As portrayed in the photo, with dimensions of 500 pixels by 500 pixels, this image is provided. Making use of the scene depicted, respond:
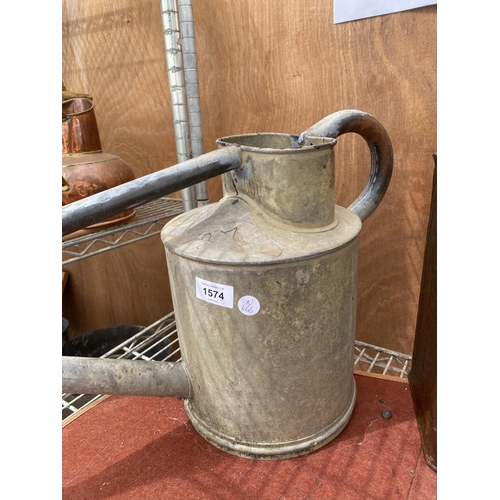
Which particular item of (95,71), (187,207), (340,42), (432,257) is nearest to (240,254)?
(432,257)

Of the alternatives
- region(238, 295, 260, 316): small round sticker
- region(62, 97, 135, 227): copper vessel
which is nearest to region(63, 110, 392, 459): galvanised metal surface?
region(238, 295, 260, 316): small round sticker

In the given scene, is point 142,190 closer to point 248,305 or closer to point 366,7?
point 248,305

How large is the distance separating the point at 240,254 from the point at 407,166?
0.63m

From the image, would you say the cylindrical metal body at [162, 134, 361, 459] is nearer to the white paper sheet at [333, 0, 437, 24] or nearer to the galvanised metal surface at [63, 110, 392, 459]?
the galvanised metal surface at [63, 110, 392, 459]

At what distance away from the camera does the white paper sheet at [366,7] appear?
3.10 ft

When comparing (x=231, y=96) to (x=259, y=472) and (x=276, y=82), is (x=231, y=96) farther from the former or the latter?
(x=259, y=472)

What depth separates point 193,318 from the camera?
78cm

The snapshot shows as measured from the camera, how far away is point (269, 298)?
2.33 ft

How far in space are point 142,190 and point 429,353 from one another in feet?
2.22

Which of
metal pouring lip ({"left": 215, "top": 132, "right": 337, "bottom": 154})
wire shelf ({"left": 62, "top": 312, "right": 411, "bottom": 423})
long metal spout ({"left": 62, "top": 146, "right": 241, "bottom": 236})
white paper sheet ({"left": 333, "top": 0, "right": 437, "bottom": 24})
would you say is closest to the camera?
long metal spout ({"left": 62, "top": 146, "right": 241, "bottom": 236})

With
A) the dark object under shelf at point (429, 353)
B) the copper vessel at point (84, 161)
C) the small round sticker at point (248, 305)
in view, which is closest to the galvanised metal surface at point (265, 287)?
the small round sticker at point (248, 305)

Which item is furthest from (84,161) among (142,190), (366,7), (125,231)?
(366,7)

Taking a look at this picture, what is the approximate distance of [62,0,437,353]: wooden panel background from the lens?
1022 mm

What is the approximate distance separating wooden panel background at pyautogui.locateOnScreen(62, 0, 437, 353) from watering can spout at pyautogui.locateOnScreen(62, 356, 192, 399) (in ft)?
2.25
